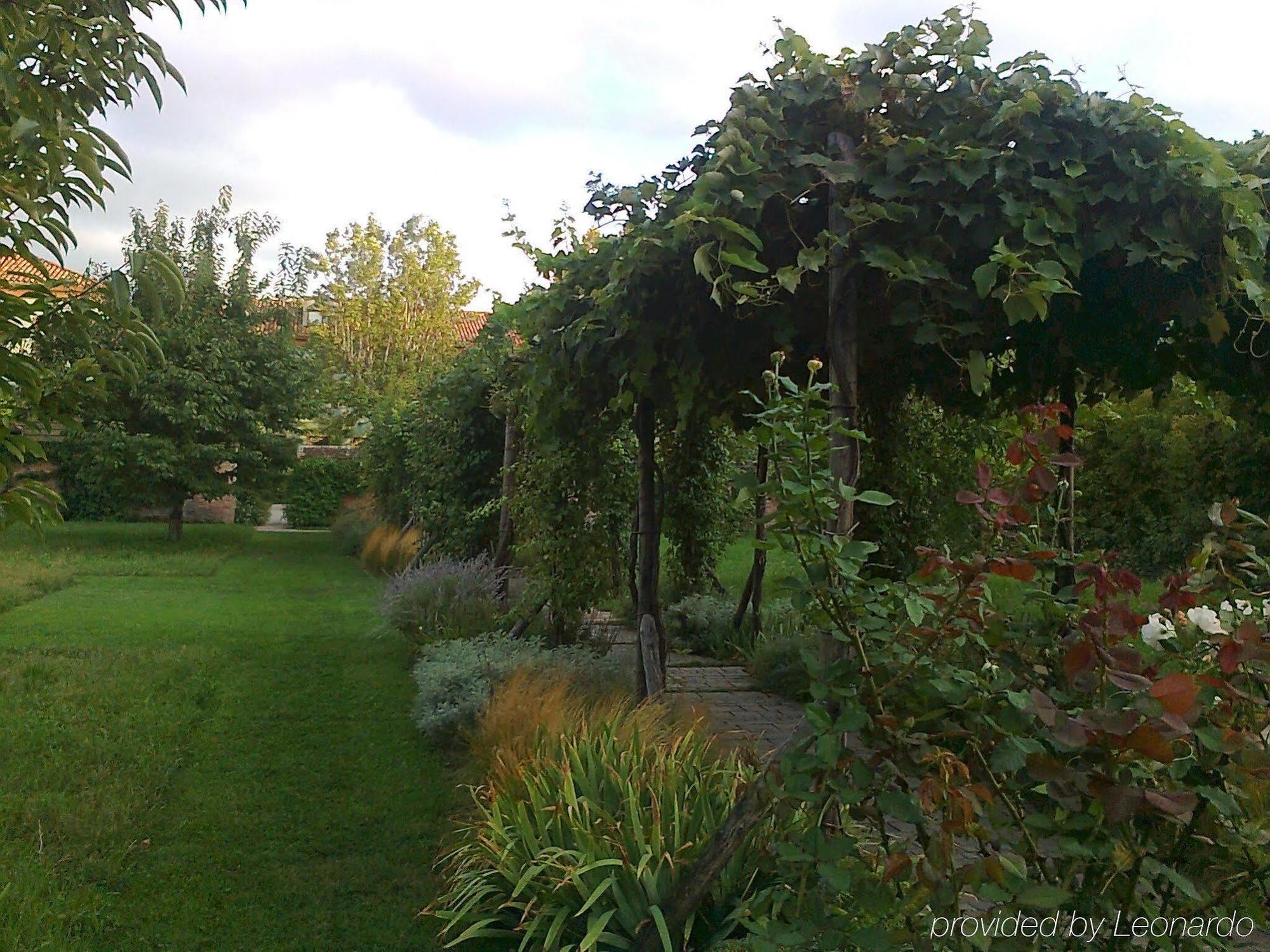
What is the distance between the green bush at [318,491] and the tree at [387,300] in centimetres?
356

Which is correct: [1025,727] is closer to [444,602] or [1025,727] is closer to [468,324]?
[444,602]

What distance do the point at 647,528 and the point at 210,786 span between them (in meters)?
2.62

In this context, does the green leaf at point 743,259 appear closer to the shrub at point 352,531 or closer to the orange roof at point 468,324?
the shrub at point 352,531

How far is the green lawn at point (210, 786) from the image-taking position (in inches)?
133

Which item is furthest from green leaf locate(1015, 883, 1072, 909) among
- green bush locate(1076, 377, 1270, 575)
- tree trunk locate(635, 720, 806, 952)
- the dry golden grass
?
green bush locate(1076, 377, 1270, 575)

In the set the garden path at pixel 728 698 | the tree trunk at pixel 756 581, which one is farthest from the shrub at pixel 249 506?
the tree trunk at pixel 756 581

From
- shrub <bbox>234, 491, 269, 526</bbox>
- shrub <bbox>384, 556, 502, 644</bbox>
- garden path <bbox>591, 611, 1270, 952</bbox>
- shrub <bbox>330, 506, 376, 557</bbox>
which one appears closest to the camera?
garden path <bbox>591, 611, 1270, 952</bbox>

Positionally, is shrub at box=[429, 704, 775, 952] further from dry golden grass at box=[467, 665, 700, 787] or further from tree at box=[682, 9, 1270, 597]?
tree at box=[682, 9, 1270, 597]

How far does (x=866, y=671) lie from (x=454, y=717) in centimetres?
372

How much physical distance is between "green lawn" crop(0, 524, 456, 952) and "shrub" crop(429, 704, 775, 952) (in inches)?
11.3

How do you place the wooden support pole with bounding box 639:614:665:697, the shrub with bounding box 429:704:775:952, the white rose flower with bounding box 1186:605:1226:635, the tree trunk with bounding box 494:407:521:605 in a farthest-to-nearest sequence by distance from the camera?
the tree trunk with bounding box 494:407:521:605
the wooden support pole with bounding box 639:614:665:697
the shrub with bounding box 429:704:775:952
the white rose flower with bounding box 1186:605:1226:635

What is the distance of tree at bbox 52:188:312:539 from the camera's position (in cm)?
1549

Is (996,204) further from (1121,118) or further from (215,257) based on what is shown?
(215,257)

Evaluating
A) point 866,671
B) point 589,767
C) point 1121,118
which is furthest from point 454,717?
point 1121,118
